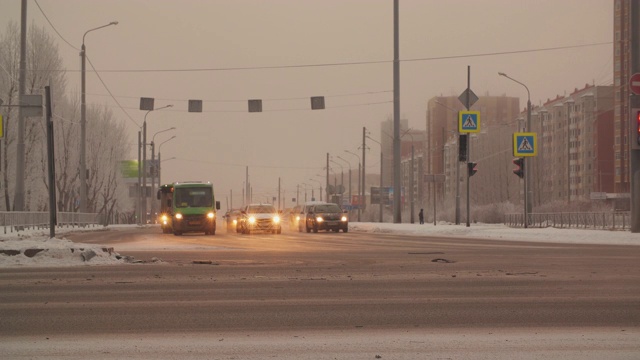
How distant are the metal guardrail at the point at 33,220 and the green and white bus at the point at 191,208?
6.83m

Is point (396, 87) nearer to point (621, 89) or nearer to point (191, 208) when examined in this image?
point (191, 208)

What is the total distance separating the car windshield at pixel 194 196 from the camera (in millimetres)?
47688

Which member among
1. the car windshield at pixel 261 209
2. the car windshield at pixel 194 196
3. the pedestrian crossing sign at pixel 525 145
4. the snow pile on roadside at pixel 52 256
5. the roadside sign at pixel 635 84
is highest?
the roadside sign at pixel 635 84

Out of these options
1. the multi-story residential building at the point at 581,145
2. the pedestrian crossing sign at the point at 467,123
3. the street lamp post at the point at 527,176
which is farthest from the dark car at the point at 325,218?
the multi-story residential building at the point at 581,145

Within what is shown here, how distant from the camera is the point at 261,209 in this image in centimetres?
5162

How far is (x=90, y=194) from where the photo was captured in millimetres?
98438

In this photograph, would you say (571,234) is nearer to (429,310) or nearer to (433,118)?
(429,310)

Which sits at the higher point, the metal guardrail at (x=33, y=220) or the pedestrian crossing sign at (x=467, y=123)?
the pedestrian crossing sign at (x=467, y=123)

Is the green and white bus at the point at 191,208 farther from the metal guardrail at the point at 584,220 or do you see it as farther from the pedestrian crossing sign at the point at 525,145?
the metal guardrail at the point at 584,220

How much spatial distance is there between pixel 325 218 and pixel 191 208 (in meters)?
8.44

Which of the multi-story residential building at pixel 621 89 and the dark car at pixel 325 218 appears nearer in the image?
the dark car at pixel 325 218

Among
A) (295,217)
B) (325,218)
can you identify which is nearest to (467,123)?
(325,218)

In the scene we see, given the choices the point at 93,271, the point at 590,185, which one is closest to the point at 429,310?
the point at 93,271

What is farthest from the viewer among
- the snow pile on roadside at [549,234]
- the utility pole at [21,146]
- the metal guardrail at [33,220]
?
the utility pole at [21,146]
